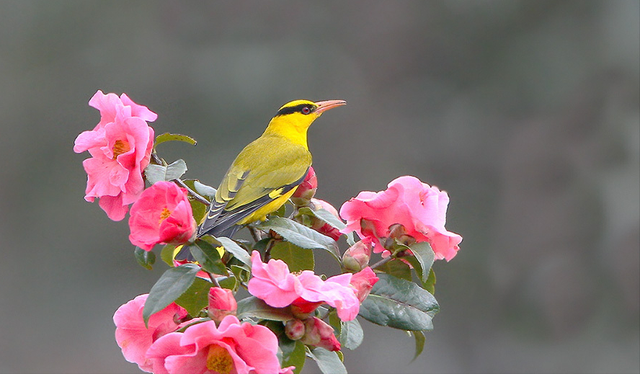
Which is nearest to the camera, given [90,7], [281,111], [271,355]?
[271,355]

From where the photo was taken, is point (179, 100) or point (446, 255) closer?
point (446, 255)

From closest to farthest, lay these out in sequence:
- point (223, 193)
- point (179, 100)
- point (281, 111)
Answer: point (223, 193), point (281, 111), point (179, 100)

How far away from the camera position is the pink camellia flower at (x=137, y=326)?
814 millimetres

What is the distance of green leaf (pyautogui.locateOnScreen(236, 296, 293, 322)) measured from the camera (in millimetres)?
701

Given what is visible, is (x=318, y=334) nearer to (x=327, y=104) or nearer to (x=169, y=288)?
(x=169, y=288)

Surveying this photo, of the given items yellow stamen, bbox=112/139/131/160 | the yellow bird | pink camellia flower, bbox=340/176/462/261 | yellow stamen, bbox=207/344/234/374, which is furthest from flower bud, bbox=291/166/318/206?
yellow stamen, bbox=207/344/234/374

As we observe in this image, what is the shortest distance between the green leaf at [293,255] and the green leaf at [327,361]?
14 centimetres

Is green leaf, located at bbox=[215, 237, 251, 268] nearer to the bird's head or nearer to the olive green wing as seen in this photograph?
the olive green wing

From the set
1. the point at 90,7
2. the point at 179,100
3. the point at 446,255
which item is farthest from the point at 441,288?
the point at 446,255

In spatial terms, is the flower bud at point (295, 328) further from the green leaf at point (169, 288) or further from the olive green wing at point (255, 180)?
the olive green wing at point (255, 180)

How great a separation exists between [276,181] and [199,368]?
0.66m

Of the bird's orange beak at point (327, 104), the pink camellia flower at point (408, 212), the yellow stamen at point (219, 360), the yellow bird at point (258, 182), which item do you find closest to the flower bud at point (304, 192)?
the yellow bird at point (258, 182)

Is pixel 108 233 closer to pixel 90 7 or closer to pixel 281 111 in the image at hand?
pixel 90 7

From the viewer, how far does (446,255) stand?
2.87 feet
